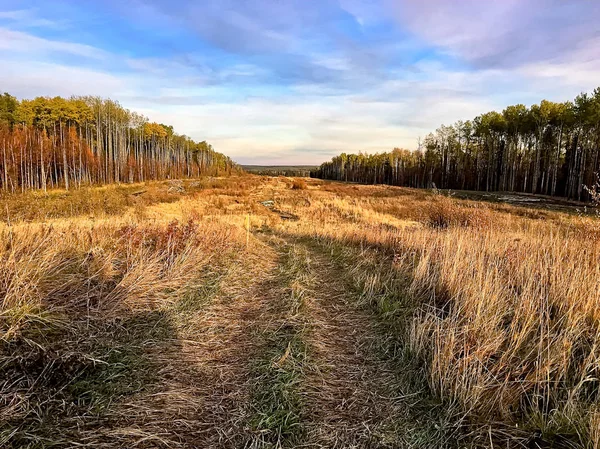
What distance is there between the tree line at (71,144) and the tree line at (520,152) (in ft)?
133

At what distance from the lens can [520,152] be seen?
47844mm

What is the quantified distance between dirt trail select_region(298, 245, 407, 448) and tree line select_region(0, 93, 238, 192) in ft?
94.2

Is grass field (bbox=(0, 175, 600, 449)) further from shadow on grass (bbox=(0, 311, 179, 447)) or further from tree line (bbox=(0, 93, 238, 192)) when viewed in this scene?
tree line (bbox=(0, 93, 238, 192))

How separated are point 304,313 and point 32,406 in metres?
2.87

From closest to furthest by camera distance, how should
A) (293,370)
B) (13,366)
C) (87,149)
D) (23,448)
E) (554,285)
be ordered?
(23,448) → (13,366) → (293,370) → (554,285) → (87,149)

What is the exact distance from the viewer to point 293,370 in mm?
2994

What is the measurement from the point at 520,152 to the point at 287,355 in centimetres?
5668

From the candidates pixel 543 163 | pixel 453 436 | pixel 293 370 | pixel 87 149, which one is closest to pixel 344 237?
pixel 293 370

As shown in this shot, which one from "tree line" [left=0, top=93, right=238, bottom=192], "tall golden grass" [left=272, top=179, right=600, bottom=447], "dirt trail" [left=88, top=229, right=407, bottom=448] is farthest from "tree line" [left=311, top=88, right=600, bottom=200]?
"tree line" [left=0, top=93, right=238, bottom=192]

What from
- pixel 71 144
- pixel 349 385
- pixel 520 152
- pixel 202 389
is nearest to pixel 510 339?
pixel 349 385

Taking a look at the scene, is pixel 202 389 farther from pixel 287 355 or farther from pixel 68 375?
pixel 68 375

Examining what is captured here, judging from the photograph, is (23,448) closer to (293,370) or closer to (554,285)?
(293,370)

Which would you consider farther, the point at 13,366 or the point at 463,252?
the point at 463,252

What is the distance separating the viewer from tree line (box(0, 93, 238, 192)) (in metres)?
32.3
